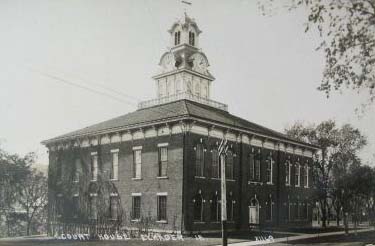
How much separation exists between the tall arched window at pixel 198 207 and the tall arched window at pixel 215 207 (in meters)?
0.78

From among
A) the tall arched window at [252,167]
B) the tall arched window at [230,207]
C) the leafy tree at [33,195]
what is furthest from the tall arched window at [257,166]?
the leafy tree at [33,195]

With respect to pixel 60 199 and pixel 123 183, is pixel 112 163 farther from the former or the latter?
pixel 60 199

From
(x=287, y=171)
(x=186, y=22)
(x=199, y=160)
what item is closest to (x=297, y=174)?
(x=287, y=171)

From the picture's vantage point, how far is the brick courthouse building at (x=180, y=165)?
22.0 meters

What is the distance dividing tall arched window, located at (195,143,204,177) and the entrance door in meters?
4.49

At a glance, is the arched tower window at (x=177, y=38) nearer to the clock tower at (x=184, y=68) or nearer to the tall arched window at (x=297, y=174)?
the clock tower at (x=184, y=68)

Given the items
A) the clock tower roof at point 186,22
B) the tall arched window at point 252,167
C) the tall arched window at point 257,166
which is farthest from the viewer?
the tall arched window at point 257,166

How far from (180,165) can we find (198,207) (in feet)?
6.97

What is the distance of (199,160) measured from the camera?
22.3m

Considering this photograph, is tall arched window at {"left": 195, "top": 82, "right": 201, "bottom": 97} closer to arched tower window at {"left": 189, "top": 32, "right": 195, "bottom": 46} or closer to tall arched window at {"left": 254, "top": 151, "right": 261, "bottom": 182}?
arched tower window at {"left": 189, "top": 32, "right": 195, "bottom": 46}

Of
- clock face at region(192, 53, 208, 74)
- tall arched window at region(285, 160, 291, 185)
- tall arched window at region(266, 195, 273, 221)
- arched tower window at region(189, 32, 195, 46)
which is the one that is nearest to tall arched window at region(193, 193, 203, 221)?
tall arched window at region(266, 195, 273, 221)

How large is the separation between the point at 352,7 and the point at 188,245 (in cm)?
1137

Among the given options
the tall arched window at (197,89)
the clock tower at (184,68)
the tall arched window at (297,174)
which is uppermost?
the clock tower at (184,68)

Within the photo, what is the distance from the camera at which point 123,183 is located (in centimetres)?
2455
